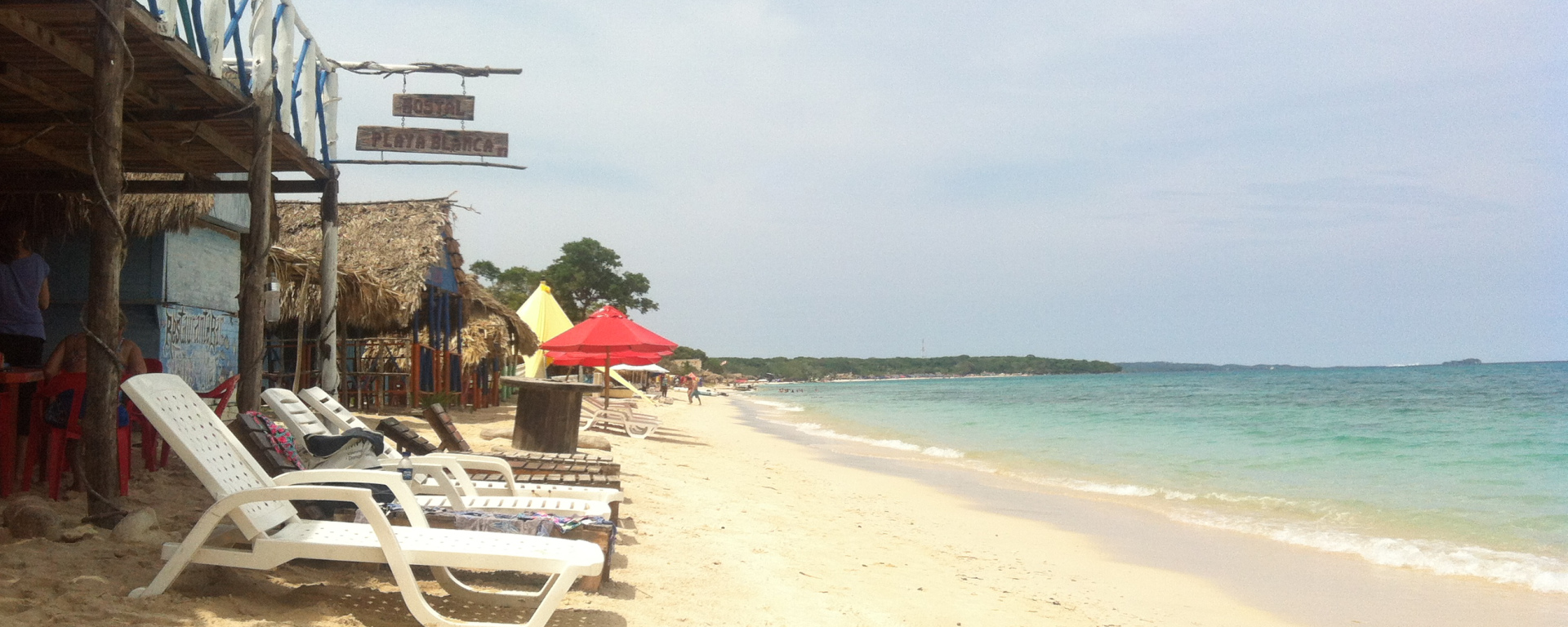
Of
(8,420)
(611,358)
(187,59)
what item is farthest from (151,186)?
(611,358)

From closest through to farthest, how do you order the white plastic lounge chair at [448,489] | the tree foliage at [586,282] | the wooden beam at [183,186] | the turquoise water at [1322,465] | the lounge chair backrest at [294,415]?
the white plastic lounge chair at [448,489]
the lounge chair backrest at [294,415]
the wooden beam at [183,186]
the turquoise water at [1322,465]
the tree foliage at [586,282]

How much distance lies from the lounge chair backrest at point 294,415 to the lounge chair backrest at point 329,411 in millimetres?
153

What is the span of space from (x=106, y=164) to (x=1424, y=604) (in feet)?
21.7

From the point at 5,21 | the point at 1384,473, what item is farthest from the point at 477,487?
the point at 1384,473

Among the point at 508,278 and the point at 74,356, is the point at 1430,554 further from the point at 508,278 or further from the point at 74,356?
the point at 508,278

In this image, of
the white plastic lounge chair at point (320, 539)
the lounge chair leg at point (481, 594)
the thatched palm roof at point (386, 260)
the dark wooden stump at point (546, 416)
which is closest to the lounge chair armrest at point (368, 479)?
the white plastic lounge chair at point (320, 539)

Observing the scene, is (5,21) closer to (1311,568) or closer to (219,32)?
(219,32)

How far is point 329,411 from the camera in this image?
4.62 metres

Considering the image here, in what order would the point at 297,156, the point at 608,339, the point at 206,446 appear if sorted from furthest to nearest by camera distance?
the point at 608,339
the point at 297,156
the point at 206,446

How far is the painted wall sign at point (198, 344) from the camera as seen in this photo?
6941 mm

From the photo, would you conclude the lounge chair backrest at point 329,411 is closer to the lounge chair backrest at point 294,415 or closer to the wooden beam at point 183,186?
the lounge chair backrest at point 294,415

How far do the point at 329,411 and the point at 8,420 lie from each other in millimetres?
1215

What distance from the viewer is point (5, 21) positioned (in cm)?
367

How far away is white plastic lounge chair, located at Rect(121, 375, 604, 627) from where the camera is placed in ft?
8.66
